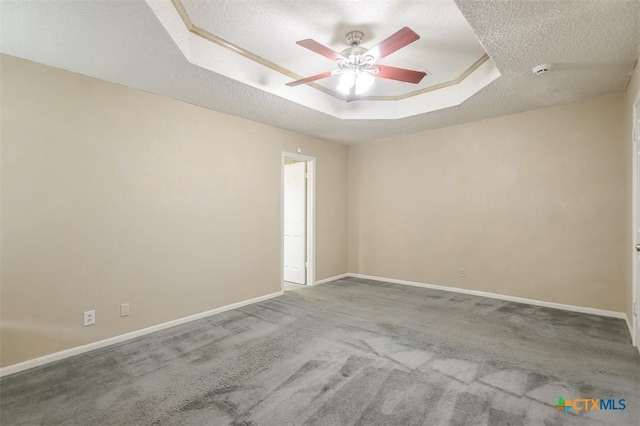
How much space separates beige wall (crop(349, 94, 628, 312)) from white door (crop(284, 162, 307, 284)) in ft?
4.10

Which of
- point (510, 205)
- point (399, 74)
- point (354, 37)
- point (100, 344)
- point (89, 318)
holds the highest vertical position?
point (354, 37)

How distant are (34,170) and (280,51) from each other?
2.37m

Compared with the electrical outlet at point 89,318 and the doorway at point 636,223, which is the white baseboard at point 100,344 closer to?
the electrical outlet at point 89,318

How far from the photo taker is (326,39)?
9.05 feet

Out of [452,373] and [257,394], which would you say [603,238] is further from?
[257,394]

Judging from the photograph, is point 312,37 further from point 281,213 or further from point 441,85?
point 281,213

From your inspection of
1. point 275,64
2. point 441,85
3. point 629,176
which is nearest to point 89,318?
point 275,64

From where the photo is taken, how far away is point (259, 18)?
2.44m

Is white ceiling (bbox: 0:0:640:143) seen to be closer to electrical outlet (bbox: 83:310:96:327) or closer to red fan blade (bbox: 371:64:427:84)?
red fan blade (bbox: 371:64:427:84)

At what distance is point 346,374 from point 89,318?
2387mm

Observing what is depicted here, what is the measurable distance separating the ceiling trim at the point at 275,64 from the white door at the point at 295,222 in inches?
68.0

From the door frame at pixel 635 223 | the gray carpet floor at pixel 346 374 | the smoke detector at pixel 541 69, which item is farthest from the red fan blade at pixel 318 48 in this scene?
the door frame at pixel 635 223

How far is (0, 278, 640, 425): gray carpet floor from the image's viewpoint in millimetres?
1872

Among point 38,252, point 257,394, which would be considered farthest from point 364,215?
point 38,252
